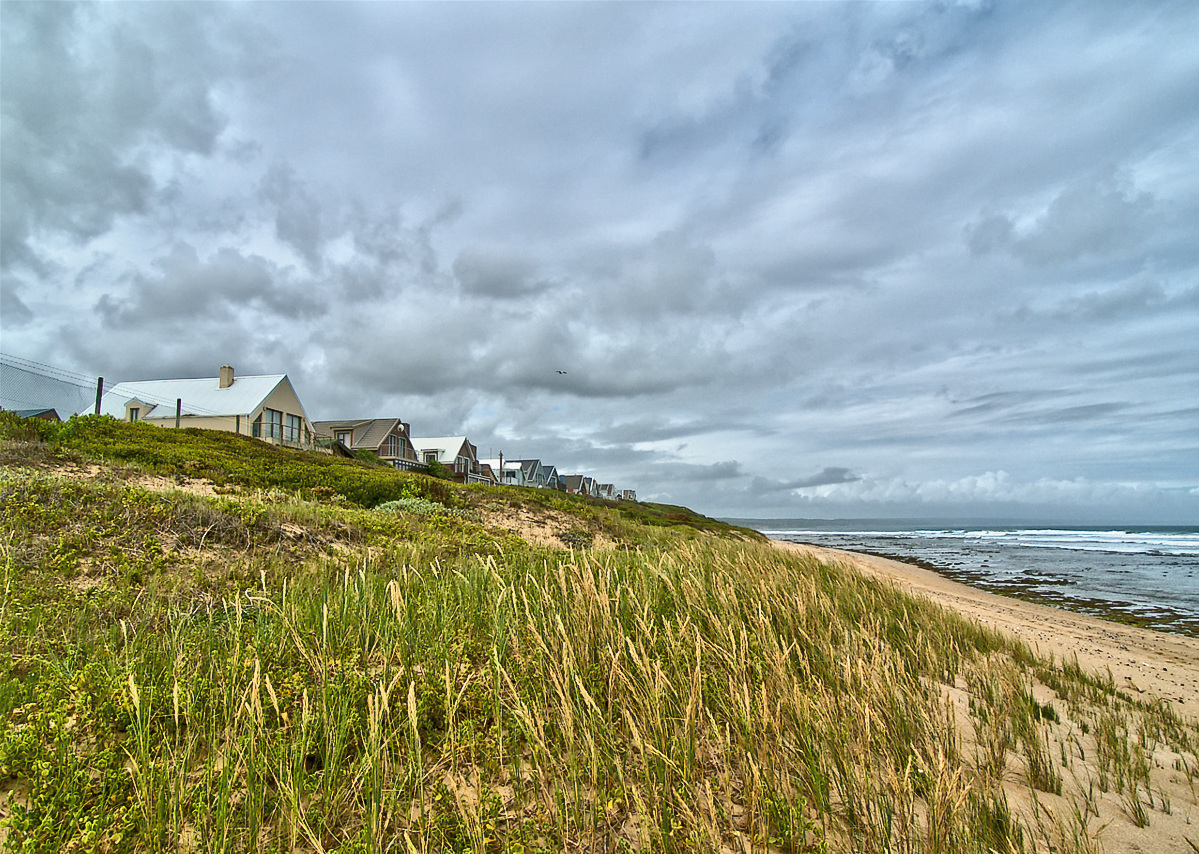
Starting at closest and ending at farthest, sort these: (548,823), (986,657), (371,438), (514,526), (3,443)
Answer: (548,823) → (986,657) → (3,443) → (514,526) → (371,438)

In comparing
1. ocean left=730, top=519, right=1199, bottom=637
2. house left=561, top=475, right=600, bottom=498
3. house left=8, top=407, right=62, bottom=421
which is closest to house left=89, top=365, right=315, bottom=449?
house left=8, top=407, right=62, bottom=421

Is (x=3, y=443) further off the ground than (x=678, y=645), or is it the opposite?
(x=3, y=443)

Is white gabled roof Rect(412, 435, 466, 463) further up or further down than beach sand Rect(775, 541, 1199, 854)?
further up

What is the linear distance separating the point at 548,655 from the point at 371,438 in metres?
56.2

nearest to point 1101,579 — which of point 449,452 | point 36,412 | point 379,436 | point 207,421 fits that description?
point 36,412

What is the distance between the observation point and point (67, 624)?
5.08 meters

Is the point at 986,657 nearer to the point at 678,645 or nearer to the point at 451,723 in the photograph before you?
the point at 678,645

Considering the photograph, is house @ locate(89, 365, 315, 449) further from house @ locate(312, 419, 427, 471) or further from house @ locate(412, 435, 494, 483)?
house @ locate(412, 435, 494, 483)

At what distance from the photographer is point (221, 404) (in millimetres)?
40750

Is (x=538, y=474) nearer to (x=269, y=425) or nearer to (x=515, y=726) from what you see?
(x=269, y=425)

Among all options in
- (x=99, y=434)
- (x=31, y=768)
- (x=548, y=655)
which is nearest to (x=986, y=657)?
(x=548, y=655)

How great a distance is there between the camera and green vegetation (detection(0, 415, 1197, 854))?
8.89 ft

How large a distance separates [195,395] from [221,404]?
2.93m

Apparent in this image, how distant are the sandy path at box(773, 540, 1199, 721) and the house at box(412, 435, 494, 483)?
5668 centimetres
